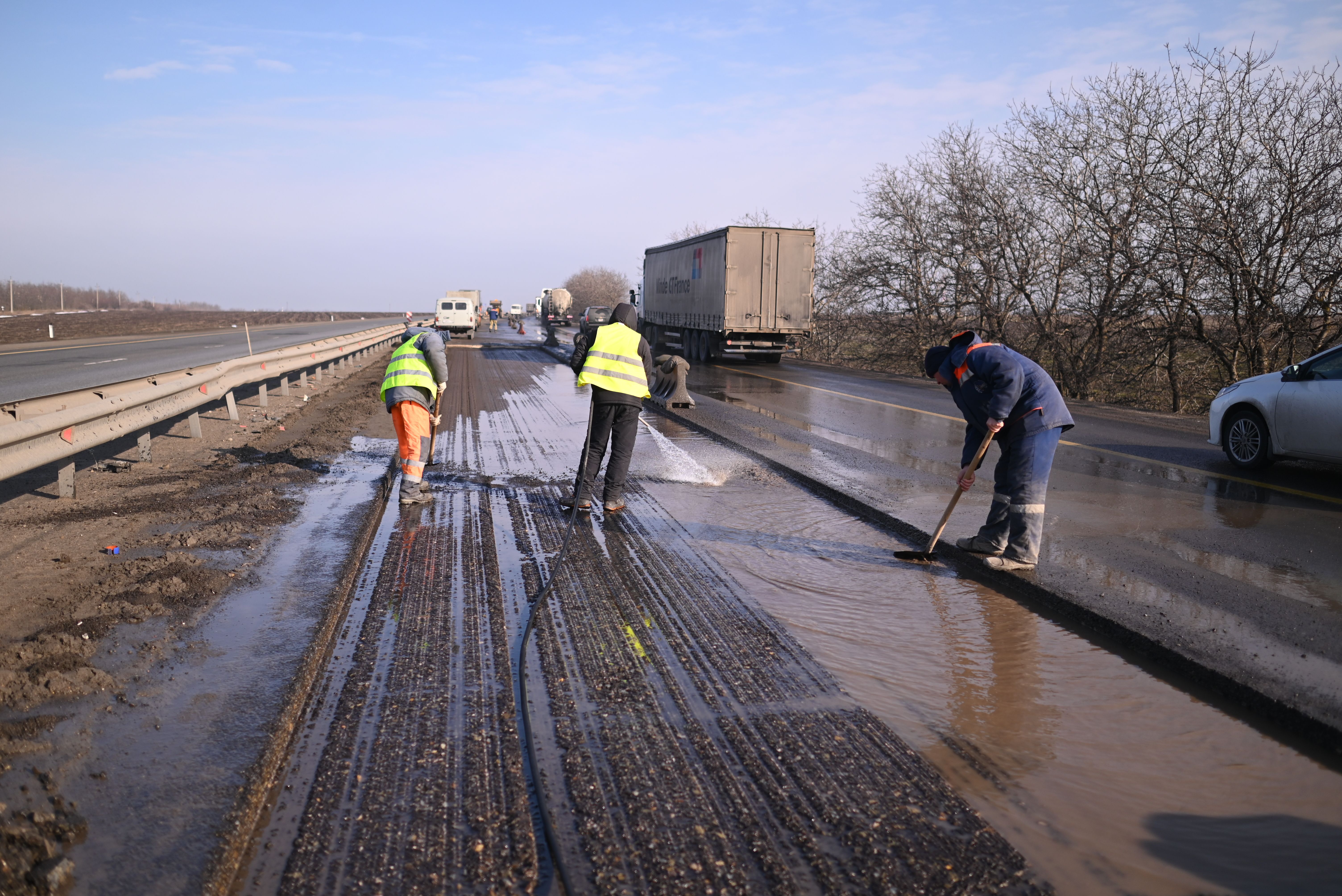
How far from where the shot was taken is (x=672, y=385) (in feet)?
49.8

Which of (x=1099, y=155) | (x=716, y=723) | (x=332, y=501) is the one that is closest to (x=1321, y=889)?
(x=716, y=723)

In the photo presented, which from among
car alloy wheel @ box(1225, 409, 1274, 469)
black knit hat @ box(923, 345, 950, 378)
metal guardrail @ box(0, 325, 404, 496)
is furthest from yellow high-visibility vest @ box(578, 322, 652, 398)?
car alloy wheel @ box(1225, 409, 1274, 469)

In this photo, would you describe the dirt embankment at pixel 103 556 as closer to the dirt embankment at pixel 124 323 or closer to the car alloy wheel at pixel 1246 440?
the car alloy wheel at pixel 1246 440

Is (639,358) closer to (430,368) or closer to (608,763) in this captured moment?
(430,368)

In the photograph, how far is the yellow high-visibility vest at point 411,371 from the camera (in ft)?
24.8

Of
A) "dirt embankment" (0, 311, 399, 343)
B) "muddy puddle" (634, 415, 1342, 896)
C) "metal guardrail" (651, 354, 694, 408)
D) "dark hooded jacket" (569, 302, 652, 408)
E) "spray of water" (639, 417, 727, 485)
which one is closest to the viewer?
"muddy puddle" (634, 415, 1342, 896)

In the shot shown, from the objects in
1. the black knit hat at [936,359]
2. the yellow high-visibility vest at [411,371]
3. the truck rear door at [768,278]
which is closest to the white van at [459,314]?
the truck rear door at [768,278]

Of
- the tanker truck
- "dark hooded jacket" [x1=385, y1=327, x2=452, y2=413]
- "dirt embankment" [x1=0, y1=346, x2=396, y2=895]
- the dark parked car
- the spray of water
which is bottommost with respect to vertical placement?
"dirt embankment" [x1=0, y1=346, x2=396, y2=895]

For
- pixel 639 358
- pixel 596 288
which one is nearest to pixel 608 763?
pixel 639 358

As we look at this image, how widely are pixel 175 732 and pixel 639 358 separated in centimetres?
481

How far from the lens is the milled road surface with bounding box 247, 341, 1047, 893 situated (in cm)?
261

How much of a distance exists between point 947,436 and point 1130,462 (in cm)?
250

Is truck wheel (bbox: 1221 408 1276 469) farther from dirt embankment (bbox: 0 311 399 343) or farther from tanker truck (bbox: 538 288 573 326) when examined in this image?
tanker truck (bbox: 538 288 573 326)

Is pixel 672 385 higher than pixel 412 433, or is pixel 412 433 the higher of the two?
pixel 672 385
